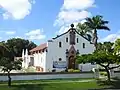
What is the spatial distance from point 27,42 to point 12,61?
73.9 m

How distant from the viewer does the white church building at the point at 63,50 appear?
52781 millimetres

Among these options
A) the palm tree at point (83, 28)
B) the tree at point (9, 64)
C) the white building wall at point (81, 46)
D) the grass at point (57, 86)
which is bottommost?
the grass at point (57, 86)

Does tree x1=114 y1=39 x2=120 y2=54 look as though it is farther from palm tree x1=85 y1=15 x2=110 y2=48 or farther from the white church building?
palm tree x1=85 y1=15 x2=110 y2=48

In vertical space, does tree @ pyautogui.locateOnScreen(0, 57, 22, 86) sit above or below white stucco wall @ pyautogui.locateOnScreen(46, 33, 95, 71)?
below

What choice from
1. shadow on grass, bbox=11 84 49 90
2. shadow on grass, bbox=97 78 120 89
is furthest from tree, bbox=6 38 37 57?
shadow on grass, bbox=11 84 49 90

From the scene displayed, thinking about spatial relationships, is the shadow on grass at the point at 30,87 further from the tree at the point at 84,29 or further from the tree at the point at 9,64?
the tree at the point at 84,29

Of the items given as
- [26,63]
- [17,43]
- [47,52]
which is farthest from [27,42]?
[47,52]

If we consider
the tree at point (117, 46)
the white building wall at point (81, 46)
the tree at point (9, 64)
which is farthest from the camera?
the white building wall at point (81, 46)

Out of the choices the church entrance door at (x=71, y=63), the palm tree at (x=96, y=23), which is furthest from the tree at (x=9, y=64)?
the palm tree at (x=96, y=23)

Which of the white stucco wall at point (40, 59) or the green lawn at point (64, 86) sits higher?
the white stucco wall at point (40, 59)

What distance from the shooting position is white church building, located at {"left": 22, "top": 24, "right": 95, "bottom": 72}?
52781mm

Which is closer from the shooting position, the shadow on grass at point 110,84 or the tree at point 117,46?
the shadow on grass at point 110,84

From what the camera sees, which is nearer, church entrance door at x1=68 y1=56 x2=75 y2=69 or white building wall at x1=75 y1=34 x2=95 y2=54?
church entrance door at x1=68 y1=56 x2=75 y2=69

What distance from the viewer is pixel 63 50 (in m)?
54.0
